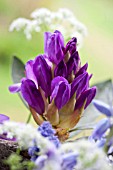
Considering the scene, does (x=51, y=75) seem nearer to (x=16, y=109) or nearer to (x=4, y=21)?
(x=16, y=109)

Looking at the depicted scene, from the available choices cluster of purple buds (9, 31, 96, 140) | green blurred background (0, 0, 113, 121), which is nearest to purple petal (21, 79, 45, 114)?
cluster of purple buds (9, 31, 96, 140)

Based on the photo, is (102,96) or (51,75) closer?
(51,75)

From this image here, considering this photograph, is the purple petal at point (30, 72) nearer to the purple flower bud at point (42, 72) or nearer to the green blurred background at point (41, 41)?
the purple flower bud at point (42, 72)

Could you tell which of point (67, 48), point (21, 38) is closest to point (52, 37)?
point (67, 48)

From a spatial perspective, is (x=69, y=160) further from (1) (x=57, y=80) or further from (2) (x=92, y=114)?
(2) (x=92, y=114)

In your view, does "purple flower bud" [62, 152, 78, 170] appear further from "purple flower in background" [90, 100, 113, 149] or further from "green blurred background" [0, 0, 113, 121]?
"green blurred background" [0, 0, 113, 121]

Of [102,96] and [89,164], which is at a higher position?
[102,96]

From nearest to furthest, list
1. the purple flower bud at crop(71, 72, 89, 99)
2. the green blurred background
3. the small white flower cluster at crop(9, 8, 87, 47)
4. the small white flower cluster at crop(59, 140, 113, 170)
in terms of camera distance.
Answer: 1. the small white flower cluster at crop(59, 140, 113, 170)
2. the purple flower bud at crop(71, 72, 89, 99)
3. the small white flower cluster at crop(9, 8, 87, 47)
4. the green blurred background

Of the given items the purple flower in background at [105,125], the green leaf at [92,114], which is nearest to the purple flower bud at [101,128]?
the purple flower in background at [105,125]
